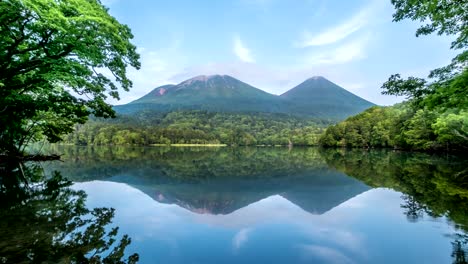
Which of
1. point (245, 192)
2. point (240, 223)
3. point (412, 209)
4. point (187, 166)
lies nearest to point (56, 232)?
point (240, 223)

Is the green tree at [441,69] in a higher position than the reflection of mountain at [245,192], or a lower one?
higher

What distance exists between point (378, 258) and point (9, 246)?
28.6ft

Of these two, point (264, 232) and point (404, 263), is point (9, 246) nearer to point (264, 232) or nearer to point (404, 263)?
point (264, 232)

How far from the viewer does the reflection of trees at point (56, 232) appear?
22.3ft

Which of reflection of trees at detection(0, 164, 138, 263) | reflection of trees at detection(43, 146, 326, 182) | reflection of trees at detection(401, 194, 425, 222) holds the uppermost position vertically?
reflection of trees at detection(0, 164, 138, 263)

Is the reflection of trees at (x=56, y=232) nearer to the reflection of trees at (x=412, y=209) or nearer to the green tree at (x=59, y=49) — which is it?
the green tree at (x=59, y=49)

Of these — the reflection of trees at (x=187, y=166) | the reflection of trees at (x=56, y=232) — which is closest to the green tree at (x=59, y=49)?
the reflection of trees at (x=56, y=232)

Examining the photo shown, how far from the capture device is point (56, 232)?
8461 millimetres

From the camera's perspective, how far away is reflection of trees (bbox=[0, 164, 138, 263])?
681cm

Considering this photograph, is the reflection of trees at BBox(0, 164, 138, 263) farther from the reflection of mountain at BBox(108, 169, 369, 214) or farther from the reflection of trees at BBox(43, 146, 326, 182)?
the reflection of trees at BBox(43, 146, 326, 182)

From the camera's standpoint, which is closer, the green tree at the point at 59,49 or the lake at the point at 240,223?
the lake at the point at 240,223

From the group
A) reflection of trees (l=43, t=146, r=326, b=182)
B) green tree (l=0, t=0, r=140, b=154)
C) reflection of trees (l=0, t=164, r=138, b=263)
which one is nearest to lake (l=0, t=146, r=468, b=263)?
reflection of trees (l=0, t=164, r=138, b=263)

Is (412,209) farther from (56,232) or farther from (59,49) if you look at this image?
(59,49)

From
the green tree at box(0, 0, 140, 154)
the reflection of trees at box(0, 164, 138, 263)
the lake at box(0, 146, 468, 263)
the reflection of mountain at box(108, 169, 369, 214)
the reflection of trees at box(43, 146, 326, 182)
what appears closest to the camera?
the reflection of trees at box(0, 164, 138, 263)
